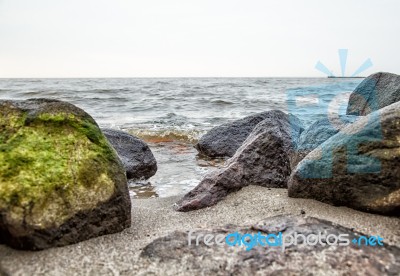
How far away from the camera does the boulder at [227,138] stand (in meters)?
5.99

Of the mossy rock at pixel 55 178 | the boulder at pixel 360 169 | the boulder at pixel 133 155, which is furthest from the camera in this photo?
the boulder at pixel 133 155

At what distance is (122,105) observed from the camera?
14562 mm

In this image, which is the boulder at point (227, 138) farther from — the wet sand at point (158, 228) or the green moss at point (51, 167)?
the green moss at point (51, 167)

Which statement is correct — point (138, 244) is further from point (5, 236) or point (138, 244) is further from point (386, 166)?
point (386, 166)

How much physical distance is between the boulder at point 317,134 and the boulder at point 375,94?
1.51 m

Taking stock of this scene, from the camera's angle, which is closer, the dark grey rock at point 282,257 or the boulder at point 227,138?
the dark grey rock at point 282,257

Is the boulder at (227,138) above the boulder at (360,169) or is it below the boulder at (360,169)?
below

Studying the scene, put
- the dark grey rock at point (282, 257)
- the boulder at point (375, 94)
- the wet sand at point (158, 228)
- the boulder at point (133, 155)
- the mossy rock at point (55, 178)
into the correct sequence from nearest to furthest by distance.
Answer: the dark grey rock at point (282, 257) < the wet sand at point (158, 228) < the mossy rock at point (55, 178) < the boulder at point (133, 155) < the boulder at point (375, 94)

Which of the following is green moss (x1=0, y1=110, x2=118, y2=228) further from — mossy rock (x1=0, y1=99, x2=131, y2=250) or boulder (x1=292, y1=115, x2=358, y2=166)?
boulder (x1=292, y1=115, x2=358, y2=166)

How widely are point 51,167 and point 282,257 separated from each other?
136 cm

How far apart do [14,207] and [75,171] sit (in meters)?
0.37

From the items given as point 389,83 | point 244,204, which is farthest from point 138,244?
point 389,83

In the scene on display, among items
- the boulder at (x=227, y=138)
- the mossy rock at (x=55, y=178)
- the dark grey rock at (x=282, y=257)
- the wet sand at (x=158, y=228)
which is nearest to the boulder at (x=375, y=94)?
the boulder at (x=227, y=138)

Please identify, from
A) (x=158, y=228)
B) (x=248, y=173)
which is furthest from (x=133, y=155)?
(x=158, y=228)
